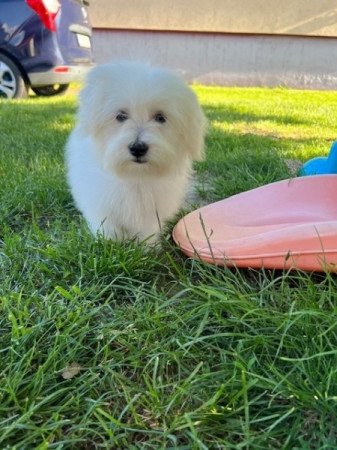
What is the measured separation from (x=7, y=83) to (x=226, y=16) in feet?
17.9

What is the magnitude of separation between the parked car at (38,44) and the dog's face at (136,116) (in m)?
4.50

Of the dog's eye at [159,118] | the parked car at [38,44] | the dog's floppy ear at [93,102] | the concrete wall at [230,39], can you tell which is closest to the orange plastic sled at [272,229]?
the dog's eye at [159,118]

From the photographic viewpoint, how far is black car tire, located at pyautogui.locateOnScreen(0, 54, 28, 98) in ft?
22.0

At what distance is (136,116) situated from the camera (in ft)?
7.06

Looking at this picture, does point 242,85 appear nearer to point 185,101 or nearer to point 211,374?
point 185,101

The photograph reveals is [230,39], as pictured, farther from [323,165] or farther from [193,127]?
[193,127]

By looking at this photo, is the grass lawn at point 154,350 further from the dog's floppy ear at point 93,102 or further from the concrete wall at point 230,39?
the concrete wall at point 230,39

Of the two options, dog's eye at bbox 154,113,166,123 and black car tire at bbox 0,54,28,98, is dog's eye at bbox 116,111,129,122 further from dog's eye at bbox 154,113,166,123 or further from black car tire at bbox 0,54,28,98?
black car tire at bbox 0,54,28,98

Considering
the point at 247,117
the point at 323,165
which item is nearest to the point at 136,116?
the point at 323,165

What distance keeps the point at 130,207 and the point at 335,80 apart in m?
10.1

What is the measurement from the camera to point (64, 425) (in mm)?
1269

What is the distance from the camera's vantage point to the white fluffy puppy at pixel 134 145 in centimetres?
212

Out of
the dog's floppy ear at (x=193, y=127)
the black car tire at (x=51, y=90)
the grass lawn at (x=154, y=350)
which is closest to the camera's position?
the grass lawn at (x=154, y=350)

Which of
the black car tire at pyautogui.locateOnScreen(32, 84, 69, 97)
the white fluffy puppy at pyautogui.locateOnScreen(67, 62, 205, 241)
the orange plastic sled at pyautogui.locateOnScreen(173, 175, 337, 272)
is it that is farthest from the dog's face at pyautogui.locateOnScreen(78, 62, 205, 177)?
the black car tire at pyautogui.locateOnScreen(32, 84, 69, 97)
